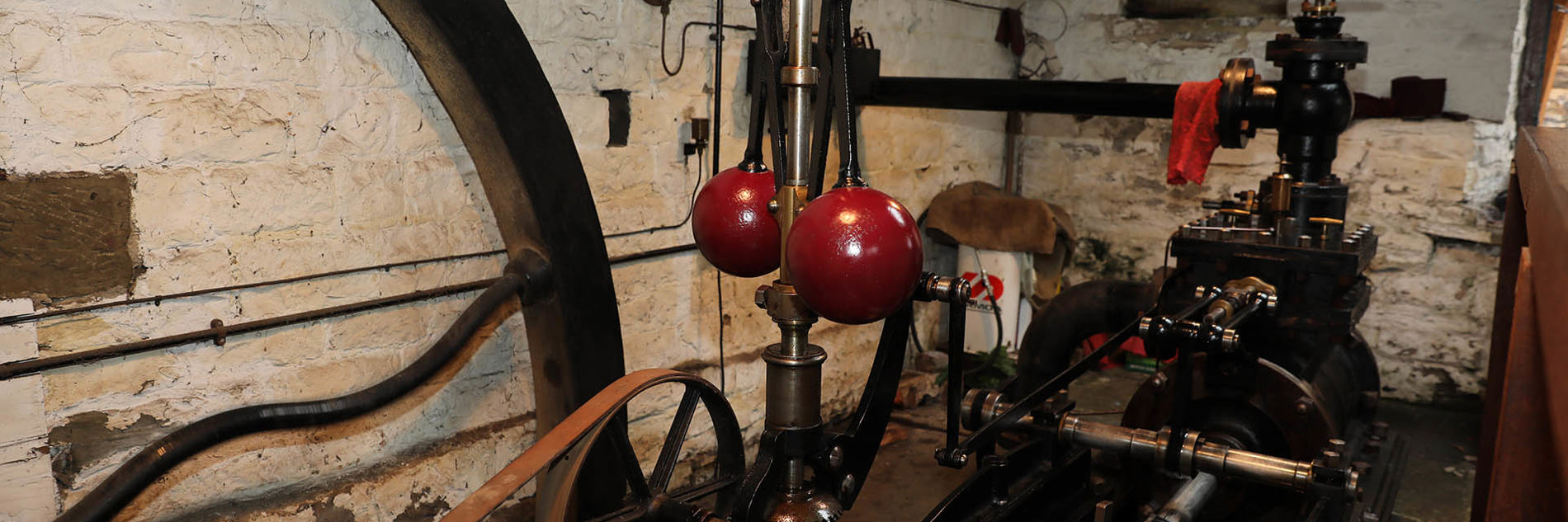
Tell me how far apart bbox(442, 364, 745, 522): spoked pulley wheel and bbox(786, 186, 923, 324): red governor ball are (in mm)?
313

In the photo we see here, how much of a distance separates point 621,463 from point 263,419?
0.73 metres

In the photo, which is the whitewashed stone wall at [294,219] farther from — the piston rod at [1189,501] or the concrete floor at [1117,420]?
the piston rod at [1189,501]

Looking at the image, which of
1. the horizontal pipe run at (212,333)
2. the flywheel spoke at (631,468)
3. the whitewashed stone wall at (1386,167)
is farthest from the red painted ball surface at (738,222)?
the whitewashed stone wall at (1386,167)

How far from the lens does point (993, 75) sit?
505 centimetres

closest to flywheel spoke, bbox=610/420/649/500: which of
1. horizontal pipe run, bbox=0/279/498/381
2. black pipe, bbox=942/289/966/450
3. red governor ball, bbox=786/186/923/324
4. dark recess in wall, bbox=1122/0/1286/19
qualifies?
red governor ball, bbox=786/186/923/324

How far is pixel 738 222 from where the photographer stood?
1.86m

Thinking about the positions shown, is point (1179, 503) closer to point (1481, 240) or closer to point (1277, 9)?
point (1481, 240)

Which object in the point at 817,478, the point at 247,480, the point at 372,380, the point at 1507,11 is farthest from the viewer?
the point at 1507,11

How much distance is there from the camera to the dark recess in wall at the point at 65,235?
1977 millimetres

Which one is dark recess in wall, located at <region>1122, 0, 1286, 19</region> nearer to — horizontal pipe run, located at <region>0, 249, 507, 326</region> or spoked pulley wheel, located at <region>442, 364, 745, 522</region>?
horizontal pipe run, located at <region>0, 249, 507, 326</region>

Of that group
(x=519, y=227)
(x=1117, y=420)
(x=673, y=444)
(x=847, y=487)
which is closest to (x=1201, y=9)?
(x=1117, y=420)

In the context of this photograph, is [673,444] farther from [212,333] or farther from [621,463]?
[212,333]

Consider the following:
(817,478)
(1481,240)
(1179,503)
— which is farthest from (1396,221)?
(817,478)

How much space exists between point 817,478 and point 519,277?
2.87ft
